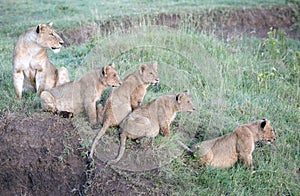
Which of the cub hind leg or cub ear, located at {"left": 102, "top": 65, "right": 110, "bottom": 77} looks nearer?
cub ear, located at {"left": 102, "top": 65, "right": 110, "bottom": 77}

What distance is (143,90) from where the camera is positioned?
6027 mm

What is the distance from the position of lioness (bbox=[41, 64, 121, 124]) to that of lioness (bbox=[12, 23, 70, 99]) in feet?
1.20

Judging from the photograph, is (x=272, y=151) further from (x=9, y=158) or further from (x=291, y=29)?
(x=291, y=29)

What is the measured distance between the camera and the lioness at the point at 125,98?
5.67 m

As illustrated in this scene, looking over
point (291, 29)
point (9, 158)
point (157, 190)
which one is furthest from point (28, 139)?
point (291, 29)

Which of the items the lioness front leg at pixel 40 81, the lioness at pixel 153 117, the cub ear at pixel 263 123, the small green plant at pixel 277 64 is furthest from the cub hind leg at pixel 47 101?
the small green plant at pixel 277 64

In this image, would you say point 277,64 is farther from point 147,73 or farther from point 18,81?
point 18,81

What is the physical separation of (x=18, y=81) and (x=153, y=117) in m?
1.96

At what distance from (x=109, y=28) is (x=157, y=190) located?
6.81 metres

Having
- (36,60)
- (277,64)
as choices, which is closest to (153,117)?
(36,60)

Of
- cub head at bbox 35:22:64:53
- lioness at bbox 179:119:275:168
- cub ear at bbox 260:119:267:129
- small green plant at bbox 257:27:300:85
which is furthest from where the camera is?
small green plant at bbox 257:27:300:85

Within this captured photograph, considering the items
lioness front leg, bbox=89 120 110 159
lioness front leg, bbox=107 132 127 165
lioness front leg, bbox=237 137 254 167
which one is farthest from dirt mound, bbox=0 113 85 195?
lioness front leg, bbox=237 137 254 167

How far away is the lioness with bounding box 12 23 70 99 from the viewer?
6211mm

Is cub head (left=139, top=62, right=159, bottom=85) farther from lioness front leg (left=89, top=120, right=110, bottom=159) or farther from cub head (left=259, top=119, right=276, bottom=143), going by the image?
cub head (left=259, top=119, right=276, bottom=143)
